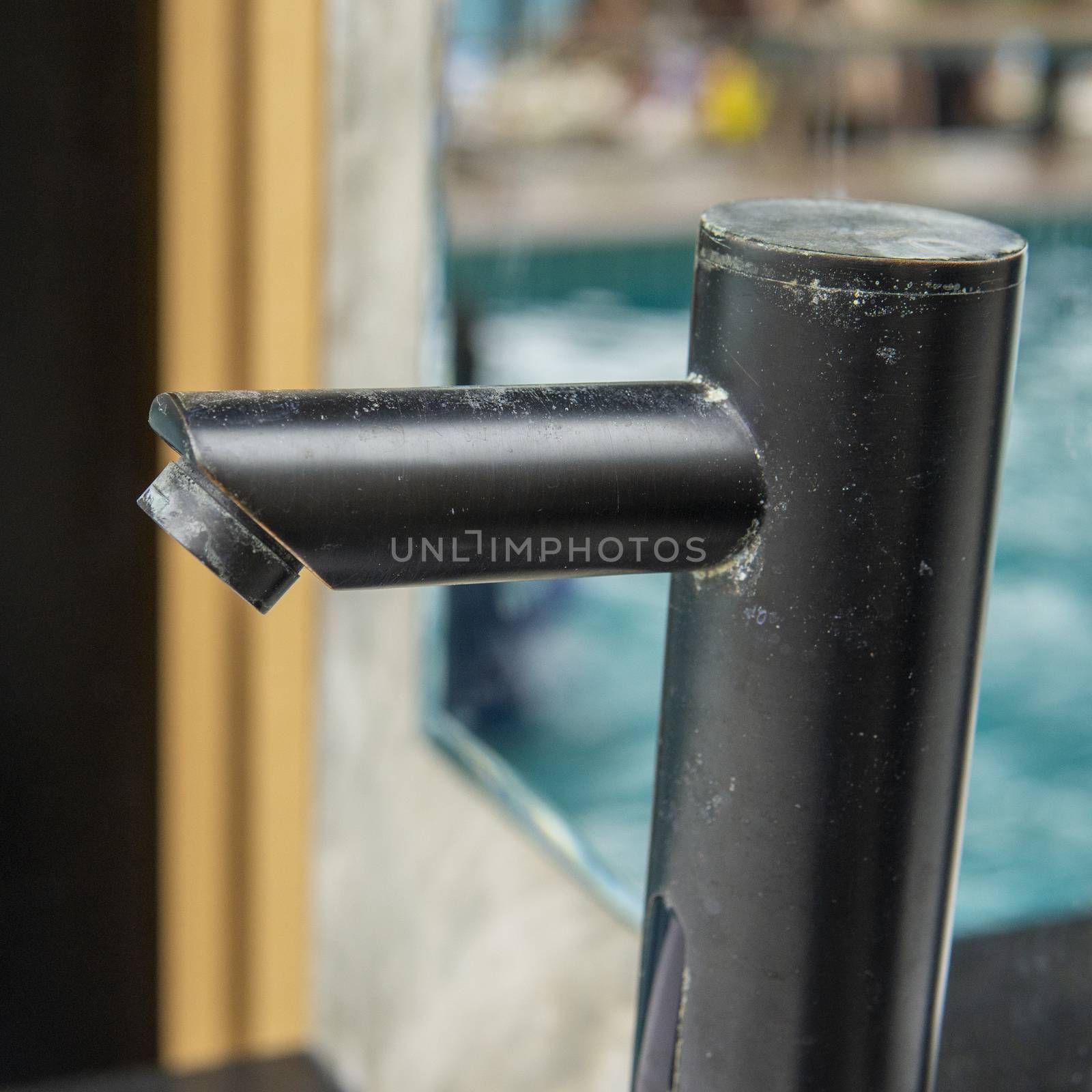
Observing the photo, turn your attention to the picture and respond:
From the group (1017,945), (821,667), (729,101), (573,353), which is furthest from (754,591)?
(729,101)

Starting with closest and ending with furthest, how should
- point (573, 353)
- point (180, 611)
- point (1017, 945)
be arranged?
point (1017, 945) → point (573, 353) → point (180, 611)

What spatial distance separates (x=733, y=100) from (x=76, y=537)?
15.4 inches

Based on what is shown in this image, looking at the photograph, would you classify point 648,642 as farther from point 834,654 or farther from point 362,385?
point 834,654

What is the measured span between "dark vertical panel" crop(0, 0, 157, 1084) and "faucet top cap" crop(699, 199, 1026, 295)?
0.51 metres

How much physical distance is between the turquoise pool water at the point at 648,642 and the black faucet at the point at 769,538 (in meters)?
0.15

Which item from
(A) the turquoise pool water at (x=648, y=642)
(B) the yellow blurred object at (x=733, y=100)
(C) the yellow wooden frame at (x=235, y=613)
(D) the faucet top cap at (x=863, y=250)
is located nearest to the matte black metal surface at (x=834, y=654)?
(D) the faucet top cap at (x=863, y=250)

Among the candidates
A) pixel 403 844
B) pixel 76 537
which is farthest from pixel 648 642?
pixel 76 537

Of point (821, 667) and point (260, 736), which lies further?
point (260, 736)

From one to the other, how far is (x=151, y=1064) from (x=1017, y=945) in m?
0.56

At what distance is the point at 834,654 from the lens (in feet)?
0.79

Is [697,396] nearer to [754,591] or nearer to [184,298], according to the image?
[754,591]

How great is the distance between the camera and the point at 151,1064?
0.80 meters

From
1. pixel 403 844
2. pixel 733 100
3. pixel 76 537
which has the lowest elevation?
pixel 403 844

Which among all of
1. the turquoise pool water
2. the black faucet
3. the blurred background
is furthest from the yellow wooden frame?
the black faucet
